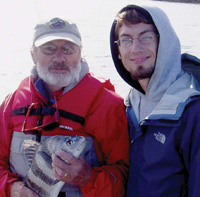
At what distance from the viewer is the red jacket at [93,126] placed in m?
2.72

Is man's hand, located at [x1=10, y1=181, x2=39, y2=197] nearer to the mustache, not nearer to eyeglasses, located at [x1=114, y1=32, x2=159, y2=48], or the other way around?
the mustache

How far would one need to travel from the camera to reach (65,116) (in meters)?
2.89

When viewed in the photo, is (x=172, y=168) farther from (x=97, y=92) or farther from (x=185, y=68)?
(x=97, y=92)

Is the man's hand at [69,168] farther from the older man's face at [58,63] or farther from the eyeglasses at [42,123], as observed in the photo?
the older man's face at [58,63]

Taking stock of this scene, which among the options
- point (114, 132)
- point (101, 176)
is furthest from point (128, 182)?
point (114, 132)

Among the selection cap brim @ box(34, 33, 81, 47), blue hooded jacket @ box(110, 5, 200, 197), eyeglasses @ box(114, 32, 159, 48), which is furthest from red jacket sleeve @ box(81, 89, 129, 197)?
cap brim @ box(34, 33, 81, 47)

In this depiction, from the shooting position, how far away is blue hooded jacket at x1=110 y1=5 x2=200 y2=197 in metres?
2.13

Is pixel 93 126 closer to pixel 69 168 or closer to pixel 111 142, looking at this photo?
pixel 111 142

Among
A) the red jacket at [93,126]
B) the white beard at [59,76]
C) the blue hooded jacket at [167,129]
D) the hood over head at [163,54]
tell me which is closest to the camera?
the blue hooded jacket at [167,129]

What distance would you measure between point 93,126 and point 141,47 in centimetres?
87

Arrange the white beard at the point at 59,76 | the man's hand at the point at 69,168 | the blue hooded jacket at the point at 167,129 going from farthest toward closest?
the white beard at the point at 59,76, the man's hand at the point at 69,168, the blue hooded jacket at the point at 167,129

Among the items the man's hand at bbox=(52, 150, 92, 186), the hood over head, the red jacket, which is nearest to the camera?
the man's hand at bbox=(52, 150, 92, 186)

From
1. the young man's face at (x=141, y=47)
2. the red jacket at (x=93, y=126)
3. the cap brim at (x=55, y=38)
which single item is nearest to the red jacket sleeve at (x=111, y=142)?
the red jacket at (x=93, y=126)

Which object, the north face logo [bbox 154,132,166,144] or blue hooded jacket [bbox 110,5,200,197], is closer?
blue hooded jacket [bbox 110,5,200,197]
